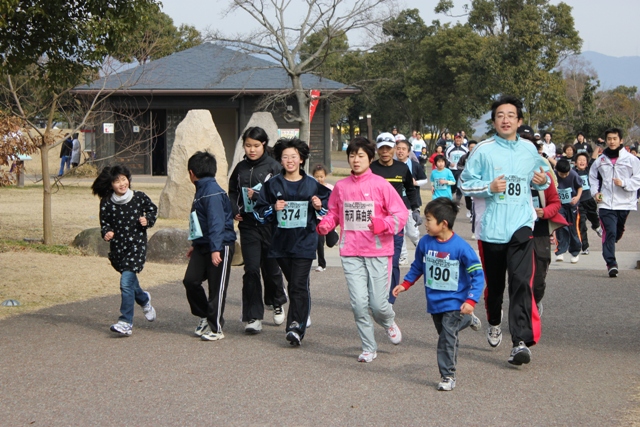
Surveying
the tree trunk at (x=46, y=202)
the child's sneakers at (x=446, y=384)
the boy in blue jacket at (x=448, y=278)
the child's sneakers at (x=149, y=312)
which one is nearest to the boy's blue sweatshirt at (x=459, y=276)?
the boy in blue jacket at (x=448, y=278)

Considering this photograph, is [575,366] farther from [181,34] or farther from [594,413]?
[181,34]

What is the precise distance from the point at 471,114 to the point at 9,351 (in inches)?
1760

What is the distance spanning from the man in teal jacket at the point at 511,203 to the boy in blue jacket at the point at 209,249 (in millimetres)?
2138

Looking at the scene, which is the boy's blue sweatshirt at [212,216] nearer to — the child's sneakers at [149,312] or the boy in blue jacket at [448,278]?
the child's sneakers at [149,312]

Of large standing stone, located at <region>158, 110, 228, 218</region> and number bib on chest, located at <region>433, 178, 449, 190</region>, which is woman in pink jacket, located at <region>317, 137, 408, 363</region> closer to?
number bib on chest, located at <region>433, 178, 449, 190</region>

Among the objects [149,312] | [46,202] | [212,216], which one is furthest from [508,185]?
[46,202]

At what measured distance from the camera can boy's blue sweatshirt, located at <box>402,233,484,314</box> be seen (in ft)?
19.5

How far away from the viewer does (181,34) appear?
5262 cm

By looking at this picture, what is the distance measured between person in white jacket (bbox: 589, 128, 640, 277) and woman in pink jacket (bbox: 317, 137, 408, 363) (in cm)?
562

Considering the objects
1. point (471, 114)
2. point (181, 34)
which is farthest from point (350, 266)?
point (181, 34)

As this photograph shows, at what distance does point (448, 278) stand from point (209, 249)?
2.34 m

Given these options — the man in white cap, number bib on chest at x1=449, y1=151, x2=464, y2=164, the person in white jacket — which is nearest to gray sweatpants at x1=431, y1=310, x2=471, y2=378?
the man in white cap

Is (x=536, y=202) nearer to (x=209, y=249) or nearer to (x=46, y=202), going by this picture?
(x=209, y=249)

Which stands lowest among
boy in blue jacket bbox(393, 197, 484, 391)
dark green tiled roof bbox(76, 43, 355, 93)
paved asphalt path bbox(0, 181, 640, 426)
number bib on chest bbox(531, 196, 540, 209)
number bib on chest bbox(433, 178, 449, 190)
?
paved asphalt path bbox(0, 181, 640, 426)
